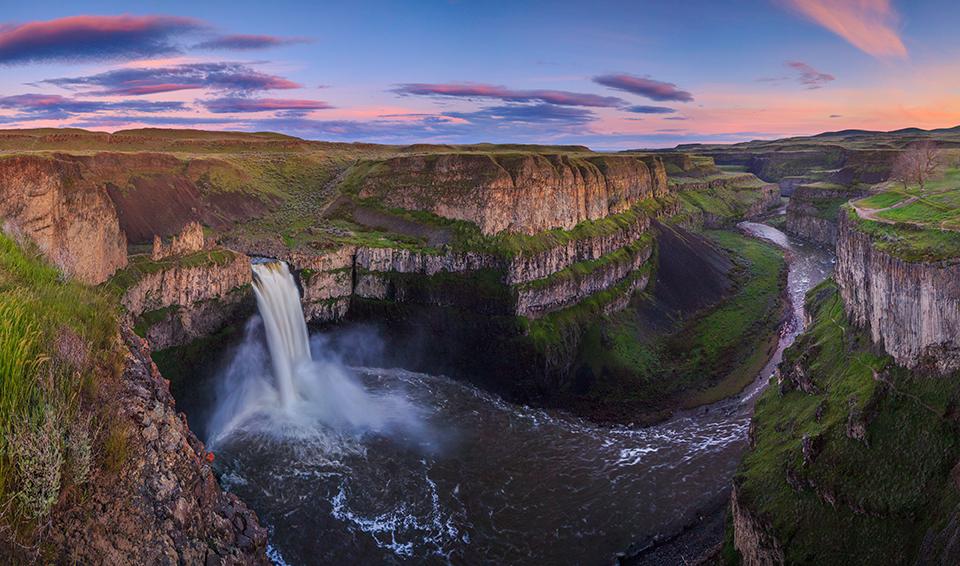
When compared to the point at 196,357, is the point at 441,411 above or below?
below

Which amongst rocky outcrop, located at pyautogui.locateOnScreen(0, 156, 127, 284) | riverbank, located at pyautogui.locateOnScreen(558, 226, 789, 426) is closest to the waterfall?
rocky outcrop, located at pyautogui.locateOnScreen(0, 156, 127, 284)

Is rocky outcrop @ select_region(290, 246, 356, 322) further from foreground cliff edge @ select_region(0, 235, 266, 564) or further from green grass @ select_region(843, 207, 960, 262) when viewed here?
green grass @ select_region(843, 207, 960, 262)

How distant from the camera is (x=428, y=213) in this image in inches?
2667

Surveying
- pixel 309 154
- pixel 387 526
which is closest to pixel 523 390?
pixel 387 526

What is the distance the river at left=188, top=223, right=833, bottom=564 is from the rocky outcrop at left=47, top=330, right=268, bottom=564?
19605mm

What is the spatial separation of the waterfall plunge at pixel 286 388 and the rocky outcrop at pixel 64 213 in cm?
1120

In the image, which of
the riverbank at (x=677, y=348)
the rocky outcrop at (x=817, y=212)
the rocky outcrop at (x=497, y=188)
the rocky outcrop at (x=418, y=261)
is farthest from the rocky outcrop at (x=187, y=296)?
the rocky outcrop at (x=817, y=212)

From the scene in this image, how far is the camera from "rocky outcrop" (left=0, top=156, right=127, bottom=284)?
3203 cm

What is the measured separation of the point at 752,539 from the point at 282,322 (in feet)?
125

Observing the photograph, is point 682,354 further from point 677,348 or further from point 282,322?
point 282,322

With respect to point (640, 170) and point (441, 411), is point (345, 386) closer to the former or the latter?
point (441, 411)

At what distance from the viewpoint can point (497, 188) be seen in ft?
208

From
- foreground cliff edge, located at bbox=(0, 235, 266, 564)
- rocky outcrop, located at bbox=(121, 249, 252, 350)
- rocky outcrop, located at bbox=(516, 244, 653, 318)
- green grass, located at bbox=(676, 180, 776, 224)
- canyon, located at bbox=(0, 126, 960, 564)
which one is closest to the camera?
foreground cliff edge, located at bbox=(0, 235, 266, 564)

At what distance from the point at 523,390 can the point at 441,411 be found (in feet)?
25.9
